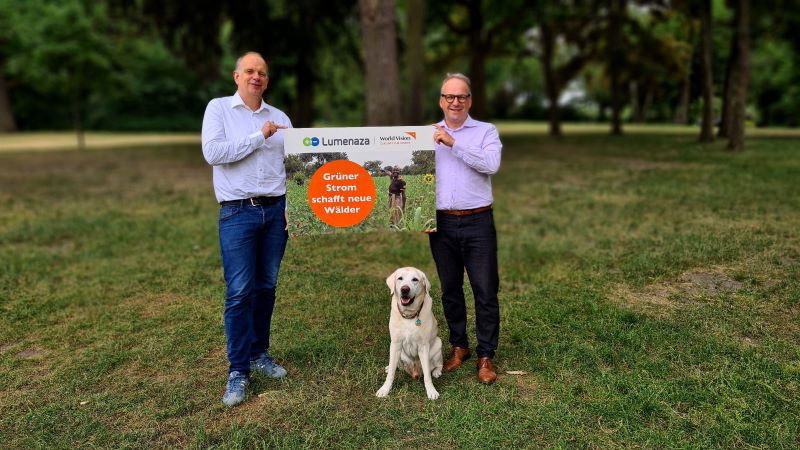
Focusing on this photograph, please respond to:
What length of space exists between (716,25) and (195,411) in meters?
21.8

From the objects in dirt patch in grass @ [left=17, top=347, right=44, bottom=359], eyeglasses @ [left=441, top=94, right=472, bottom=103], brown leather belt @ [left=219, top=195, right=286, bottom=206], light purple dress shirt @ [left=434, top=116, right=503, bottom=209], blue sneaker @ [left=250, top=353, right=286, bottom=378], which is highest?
eyeglasses @ [left=441, top=94, right=472, bottom=103]

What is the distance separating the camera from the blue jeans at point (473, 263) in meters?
4.02

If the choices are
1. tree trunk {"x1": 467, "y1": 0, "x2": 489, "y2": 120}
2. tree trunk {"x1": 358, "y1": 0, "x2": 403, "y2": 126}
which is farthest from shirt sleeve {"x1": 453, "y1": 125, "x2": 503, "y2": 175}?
tree trunk {"x1": 467, "y1": 0, "x2": 489, "y2": 120}

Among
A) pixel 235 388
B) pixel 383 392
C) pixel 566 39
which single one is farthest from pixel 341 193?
pixel 566 39

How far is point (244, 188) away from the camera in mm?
3783

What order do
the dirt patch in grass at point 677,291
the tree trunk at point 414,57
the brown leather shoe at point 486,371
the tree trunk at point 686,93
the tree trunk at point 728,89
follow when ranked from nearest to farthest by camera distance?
the brown leather shoe at point 486,371
the dirt patch in grass at point 677,291
the tree trunk at point 414,57
the tree trunk at point 728,89
the tree trunk at point 686,93

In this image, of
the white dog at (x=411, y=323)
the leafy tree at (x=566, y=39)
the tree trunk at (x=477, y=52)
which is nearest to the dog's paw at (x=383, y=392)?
the white dog at (x=411, y=323)

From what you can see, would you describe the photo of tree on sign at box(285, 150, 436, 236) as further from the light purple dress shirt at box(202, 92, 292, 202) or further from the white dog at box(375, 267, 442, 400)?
the white dog at box(375, 267, 442, 400)

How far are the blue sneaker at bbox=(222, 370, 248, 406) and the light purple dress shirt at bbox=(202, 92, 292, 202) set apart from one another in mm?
1265

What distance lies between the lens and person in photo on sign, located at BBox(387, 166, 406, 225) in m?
3.93

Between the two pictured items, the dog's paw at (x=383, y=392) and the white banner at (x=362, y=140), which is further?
the dog's paw at (x=383, y=392)

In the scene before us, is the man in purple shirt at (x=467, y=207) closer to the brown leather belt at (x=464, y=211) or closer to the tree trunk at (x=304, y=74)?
the brown leather belt at (x=464, y=211)

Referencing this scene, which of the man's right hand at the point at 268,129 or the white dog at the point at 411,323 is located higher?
the man's right hand at the point at 268,129

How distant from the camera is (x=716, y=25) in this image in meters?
19.8
